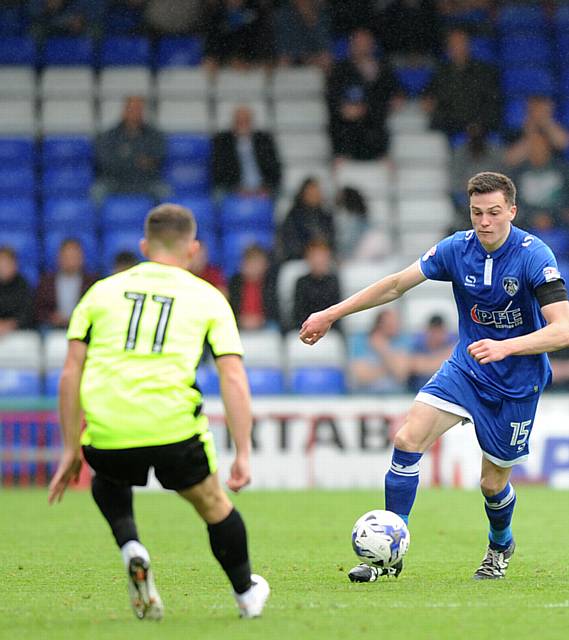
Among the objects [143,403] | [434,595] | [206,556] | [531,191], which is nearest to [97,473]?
[143,403]

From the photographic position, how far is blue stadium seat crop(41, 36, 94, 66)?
62.1 ft

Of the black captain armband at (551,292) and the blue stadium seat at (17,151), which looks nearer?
the black captain armband at (551,292)

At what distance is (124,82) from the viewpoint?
1888 cm

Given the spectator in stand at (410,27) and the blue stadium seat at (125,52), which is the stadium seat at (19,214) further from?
the spectator in stand at (410,27)

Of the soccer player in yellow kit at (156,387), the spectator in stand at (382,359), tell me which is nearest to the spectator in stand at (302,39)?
the spectator in stand at (382,359)

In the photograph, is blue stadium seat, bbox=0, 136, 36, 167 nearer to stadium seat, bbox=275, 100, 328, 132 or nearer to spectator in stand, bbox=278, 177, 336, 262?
stadium seat, bbox=275, 100, 328, 132

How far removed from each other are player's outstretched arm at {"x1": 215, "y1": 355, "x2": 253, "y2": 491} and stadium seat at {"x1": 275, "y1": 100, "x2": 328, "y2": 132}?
13807 millimetres

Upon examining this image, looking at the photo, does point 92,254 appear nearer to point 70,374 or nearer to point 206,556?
point 206,556

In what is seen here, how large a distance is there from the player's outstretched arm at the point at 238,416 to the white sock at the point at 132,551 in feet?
1.55

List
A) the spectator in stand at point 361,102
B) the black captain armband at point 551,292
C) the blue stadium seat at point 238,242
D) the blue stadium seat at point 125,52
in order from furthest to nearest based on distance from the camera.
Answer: the blue stadium seat at point 125,52
the spectator in stand at point 361,102
the blue stadium seat at point 238,242
the black captain armband at point 551,292

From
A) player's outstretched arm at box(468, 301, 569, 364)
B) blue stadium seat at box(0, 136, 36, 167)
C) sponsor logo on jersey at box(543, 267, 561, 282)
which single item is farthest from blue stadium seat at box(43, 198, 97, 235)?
player's outstretched arm at box(468, 301, 569, 364)

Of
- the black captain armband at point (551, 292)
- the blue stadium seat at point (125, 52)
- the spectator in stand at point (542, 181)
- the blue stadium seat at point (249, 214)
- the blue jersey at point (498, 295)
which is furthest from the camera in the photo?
the blue stadium seat at point (125, 52)

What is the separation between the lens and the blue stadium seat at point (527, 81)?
19.0 m

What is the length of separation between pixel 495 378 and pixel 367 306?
76 cm
